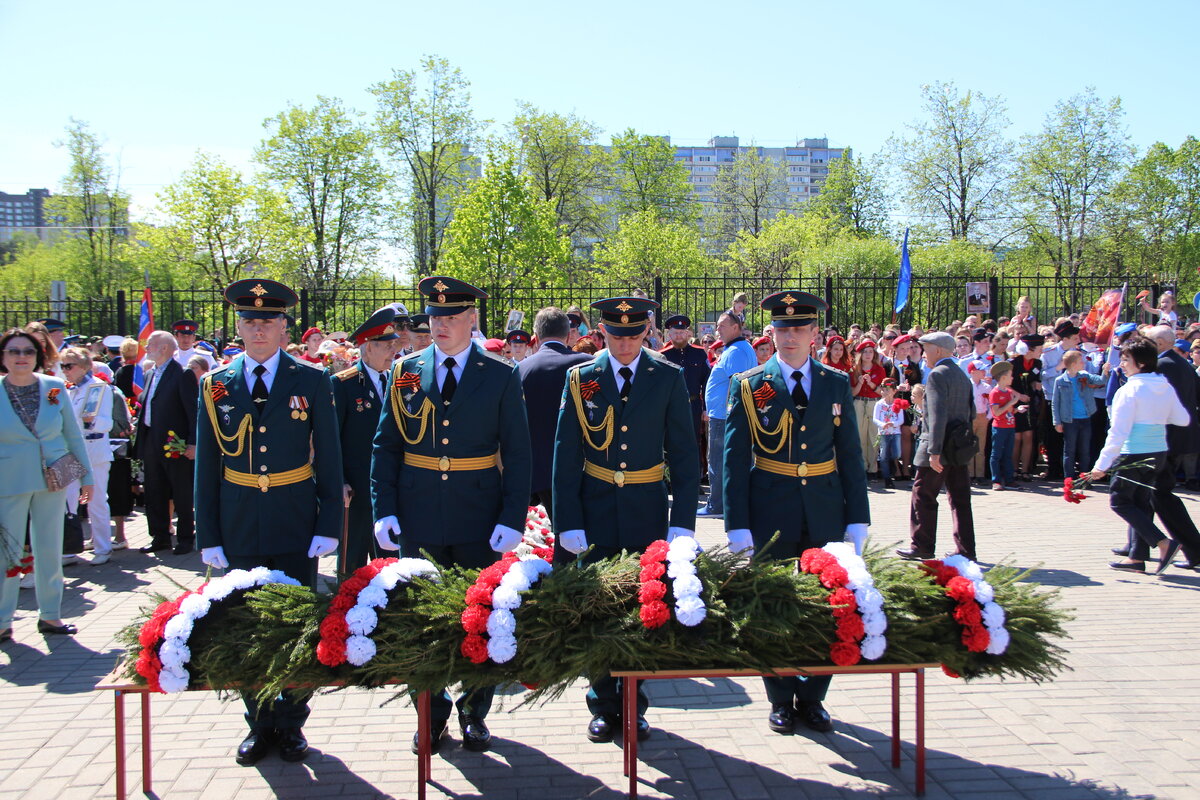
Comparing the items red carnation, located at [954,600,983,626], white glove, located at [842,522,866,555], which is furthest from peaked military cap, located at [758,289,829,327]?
red carnation, located at [954,600,983,626]

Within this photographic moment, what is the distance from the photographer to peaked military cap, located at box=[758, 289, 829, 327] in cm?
444

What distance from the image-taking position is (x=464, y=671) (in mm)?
3354

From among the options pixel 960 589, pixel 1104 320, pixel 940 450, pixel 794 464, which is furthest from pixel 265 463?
pixel 1104 320

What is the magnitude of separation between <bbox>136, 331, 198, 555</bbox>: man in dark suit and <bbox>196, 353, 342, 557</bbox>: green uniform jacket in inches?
170

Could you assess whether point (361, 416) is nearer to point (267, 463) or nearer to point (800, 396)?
point (267, 463)

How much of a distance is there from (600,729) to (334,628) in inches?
61.7

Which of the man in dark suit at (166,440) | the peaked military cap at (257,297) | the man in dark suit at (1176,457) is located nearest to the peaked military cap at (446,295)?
the peaked military cap at (257,297)

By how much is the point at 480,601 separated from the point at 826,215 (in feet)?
166

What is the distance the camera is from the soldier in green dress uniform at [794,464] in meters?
4.40

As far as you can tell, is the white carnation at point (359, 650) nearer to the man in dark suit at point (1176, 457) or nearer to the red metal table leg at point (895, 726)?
the red metal table leg at point (895, 726)

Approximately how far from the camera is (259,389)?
4258 millimetres

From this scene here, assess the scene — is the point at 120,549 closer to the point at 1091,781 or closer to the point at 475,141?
the point at 1091,781

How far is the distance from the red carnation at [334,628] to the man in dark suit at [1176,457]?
673cm

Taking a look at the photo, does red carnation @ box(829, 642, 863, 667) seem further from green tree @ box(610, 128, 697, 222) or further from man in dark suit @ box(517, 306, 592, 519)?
green tree @ box(610, 128, 697, 222)
